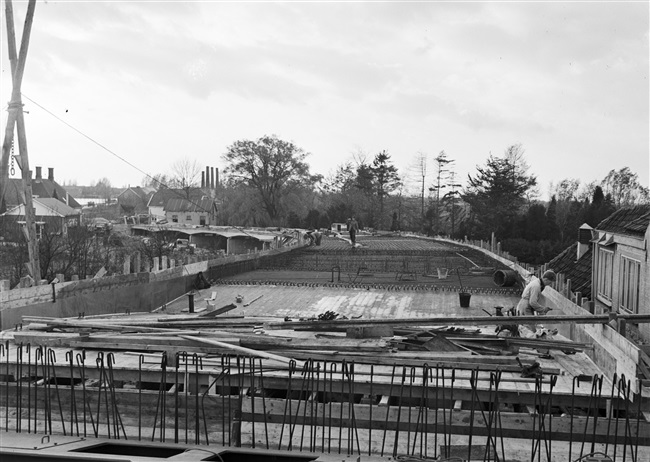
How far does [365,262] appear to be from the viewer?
31828 mm

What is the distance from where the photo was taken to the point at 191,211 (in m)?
110

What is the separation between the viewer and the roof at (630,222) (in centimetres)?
1385

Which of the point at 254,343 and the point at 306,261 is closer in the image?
the point at 254,343

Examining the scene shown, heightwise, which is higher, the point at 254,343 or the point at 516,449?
the point at 254,343

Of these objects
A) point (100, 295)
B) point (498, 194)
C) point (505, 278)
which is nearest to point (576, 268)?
point (505, 278)

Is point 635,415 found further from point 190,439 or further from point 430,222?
point 430,222

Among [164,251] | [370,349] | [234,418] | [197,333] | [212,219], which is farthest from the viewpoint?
[212,219]

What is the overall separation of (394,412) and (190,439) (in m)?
2.53

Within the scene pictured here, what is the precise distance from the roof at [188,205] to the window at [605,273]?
91209 millimetres

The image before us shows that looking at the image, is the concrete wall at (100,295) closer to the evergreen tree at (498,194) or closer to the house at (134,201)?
the evergreen tree at (498,194)

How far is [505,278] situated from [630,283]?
7786 mm

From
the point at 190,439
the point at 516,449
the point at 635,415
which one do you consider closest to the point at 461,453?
the point at 516,449

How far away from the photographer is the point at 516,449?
7.82 m

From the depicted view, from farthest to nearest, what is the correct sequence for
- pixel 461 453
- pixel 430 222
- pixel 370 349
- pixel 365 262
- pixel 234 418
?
pixel 430 222, pixel 365 262, pixel 370 349, pixel 234 418, pixel 461 453
